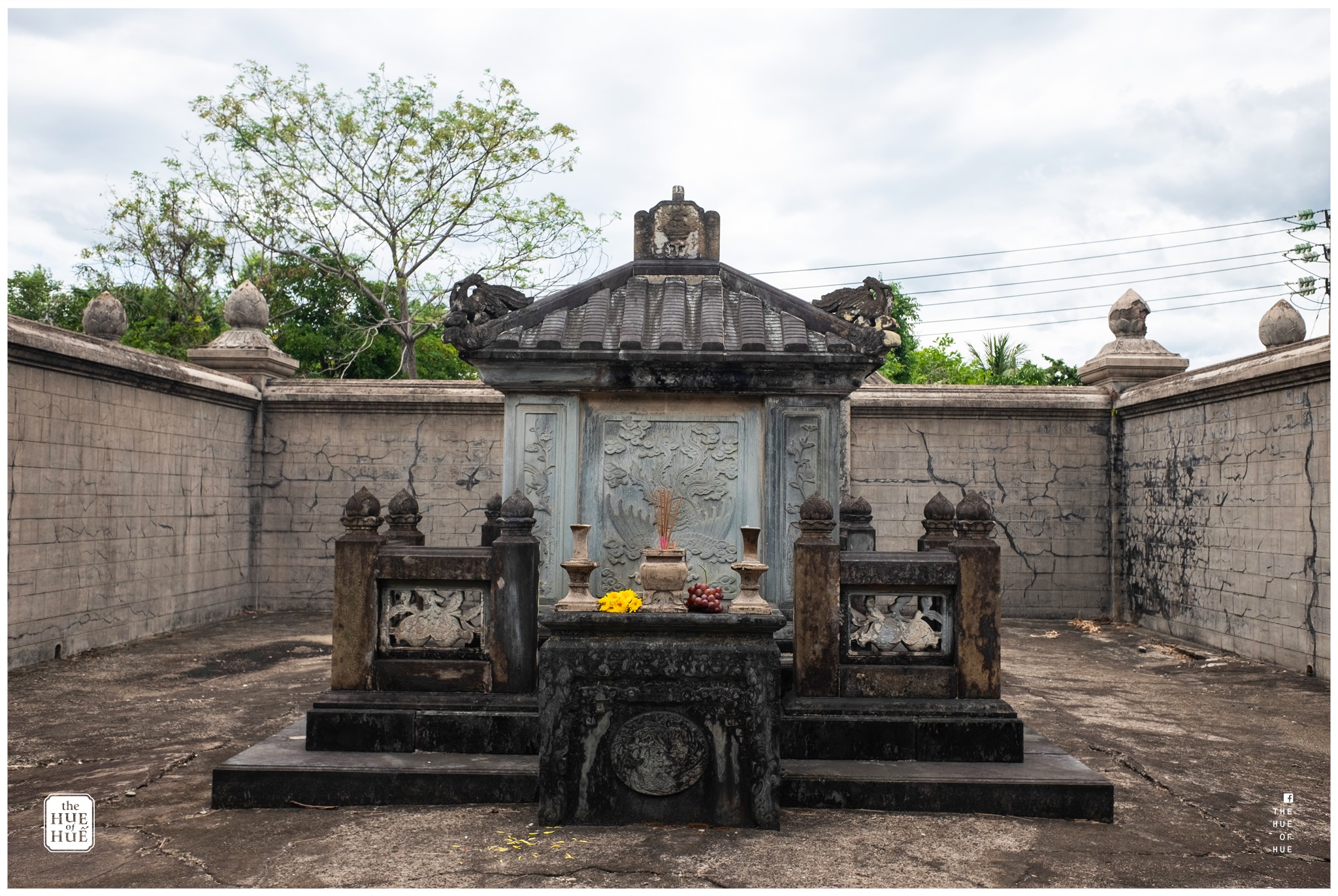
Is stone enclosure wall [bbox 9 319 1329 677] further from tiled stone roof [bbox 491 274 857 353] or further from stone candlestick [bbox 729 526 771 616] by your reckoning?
stone candlestick [bbox 729 526 771 616]

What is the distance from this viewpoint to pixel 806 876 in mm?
3604

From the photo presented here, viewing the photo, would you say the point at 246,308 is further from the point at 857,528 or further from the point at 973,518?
the point at 973,518

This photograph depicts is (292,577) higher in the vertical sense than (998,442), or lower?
lower

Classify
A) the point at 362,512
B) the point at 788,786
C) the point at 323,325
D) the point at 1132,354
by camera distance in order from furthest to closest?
the point at 323,325, the point at 1132,354, the point at 362,512, the point at 788,786

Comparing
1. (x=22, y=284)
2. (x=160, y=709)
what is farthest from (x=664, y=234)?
(x=22, y=284)

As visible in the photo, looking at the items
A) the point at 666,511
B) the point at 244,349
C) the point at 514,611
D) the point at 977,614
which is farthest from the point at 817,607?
the point at 244,349

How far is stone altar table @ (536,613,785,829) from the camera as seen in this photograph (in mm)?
4113

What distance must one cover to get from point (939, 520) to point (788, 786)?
1727 mm

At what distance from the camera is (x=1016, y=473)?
1162cm

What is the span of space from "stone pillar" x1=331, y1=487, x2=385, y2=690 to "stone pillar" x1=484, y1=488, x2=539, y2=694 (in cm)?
60

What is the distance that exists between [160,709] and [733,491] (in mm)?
4162

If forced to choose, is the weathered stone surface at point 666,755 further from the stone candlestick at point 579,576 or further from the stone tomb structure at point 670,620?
the stone candlestick at point 579,576

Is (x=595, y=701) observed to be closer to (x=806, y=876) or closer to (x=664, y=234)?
(x=806, y=876)

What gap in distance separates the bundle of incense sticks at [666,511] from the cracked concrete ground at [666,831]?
1.60 m
